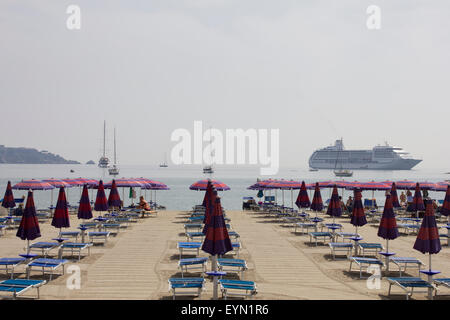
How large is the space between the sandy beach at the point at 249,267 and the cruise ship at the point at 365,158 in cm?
14962

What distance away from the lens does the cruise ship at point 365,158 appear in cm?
16262

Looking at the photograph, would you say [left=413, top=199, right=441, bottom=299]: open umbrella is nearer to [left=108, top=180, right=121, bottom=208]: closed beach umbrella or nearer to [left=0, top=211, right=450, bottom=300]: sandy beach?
[left=0, top=211, right=450, bottom=300]: sandy beach

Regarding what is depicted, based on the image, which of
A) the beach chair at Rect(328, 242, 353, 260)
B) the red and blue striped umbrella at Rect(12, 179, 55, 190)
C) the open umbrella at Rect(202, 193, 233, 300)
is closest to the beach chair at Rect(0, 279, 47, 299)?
the open umbrella at Rect(202, 193, 233, 300)

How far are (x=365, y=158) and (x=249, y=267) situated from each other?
16040 cm

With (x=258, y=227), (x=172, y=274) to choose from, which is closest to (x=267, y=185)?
(x=258, y=227)

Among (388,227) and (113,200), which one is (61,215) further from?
(388,227)

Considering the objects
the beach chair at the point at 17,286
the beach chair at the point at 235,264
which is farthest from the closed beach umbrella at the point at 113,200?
the beach chair at the point at 17,286

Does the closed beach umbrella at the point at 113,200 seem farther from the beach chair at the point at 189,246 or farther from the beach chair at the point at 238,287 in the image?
the beach chair at the point at 238,287

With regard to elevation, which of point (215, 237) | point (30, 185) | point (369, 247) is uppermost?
point (30, 185)

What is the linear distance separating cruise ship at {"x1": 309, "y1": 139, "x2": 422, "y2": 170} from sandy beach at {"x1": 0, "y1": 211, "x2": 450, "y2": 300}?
150 m

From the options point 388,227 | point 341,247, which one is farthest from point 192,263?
point 341,247

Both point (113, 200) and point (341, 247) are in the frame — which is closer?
point (341, 247)

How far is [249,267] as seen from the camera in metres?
13.3
